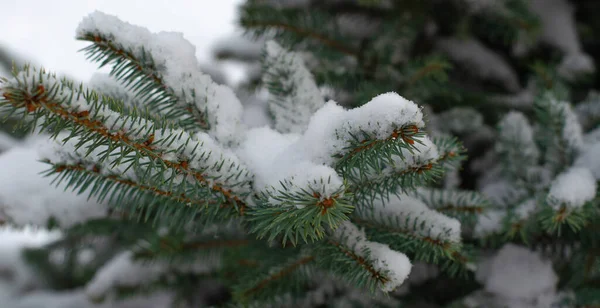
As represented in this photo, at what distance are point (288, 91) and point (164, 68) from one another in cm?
27

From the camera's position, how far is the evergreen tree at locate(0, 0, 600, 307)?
60cm

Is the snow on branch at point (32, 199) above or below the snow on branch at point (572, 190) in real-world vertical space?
below

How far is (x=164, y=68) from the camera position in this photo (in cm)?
72

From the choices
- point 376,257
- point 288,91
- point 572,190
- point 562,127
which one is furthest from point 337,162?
point 562,127

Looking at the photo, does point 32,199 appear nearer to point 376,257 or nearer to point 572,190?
point 376,257

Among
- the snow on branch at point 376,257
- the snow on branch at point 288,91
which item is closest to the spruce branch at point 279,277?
the snow on branch at point 376,257

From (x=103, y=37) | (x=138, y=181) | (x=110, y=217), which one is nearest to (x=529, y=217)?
(x=138, y=181)

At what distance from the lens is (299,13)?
131 centimetres

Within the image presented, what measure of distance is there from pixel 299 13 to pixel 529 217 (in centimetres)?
86

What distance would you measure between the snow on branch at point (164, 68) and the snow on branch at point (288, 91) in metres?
0.12

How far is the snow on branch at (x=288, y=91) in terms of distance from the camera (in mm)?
879

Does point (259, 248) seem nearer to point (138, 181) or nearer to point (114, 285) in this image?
point (138, 181)

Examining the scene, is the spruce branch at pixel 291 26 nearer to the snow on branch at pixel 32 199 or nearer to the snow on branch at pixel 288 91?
the snow on branch at pixel 288 91

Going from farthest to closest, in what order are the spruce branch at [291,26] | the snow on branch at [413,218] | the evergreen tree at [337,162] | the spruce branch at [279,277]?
the spruce branch at [291,26] → the spruce branch at [279,277] → the snow on branch at [413,218] → the evergreen tree at [337,162]
